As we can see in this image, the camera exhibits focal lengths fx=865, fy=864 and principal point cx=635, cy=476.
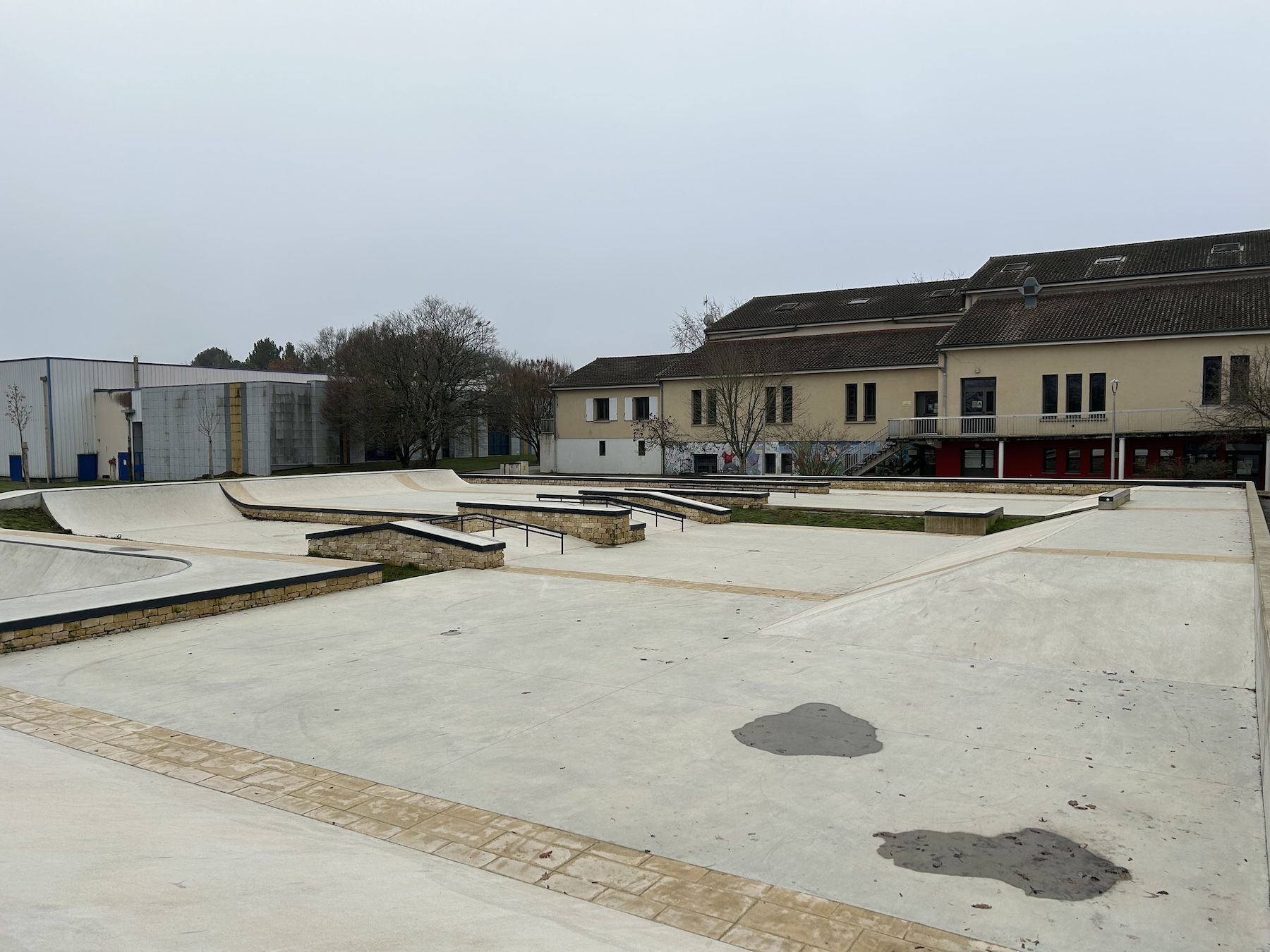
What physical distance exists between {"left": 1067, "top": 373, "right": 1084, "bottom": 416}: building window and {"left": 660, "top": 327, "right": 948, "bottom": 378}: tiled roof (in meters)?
5.75

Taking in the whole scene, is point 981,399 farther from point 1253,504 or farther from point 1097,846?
point 1097,846

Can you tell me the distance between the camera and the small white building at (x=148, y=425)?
4828cm

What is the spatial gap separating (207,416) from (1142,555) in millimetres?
48277

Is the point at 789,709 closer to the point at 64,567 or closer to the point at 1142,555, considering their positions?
the point at 1142,555

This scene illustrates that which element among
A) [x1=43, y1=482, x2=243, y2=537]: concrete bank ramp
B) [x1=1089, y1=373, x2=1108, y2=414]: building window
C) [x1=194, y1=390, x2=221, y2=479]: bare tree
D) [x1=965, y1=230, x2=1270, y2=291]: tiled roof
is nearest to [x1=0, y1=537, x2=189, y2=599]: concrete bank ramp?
[x1=43, y1=482, x2=243, y2=537]: concrete bank ramp

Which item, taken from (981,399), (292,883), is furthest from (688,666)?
(981,399)

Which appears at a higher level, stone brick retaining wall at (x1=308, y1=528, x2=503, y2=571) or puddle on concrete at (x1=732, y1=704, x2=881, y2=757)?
stone brick retaining wall at (x1=308, y1=528, x2=503, y2=571)

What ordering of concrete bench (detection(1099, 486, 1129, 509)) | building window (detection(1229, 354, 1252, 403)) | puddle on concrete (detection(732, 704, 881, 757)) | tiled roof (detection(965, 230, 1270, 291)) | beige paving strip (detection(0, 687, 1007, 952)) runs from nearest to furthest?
beige paving strip (detection(0, 687, 1007, 952))
puddle on concrete (detection(732, 704, 881, 757))
concrete bench (detection(1099, 486, 1129, 509))
building window (detection(1229, 354, 1252, 403))
tiled roof (detection(965, 230, 1270, 291))

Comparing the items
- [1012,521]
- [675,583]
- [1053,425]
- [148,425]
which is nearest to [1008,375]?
[1053,425]

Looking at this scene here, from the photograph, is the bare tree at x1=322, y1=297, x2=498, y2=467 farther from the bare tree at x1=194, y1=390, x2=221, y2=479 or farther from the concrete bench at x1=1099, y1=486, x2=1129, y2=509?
the concrete bench at x1=1099, y1=486, x2=1129, y2=509

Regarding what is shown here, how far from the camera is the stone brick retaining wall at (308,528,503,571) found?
13.5 m

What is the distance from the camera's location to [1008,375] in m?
36.1

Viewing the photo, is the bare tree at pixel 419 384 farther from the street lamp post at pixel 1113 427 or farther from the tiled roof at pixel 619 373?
the street lamp post at pixel 1113 427

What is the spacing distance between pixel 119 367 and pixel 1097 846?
5902 centimetres
